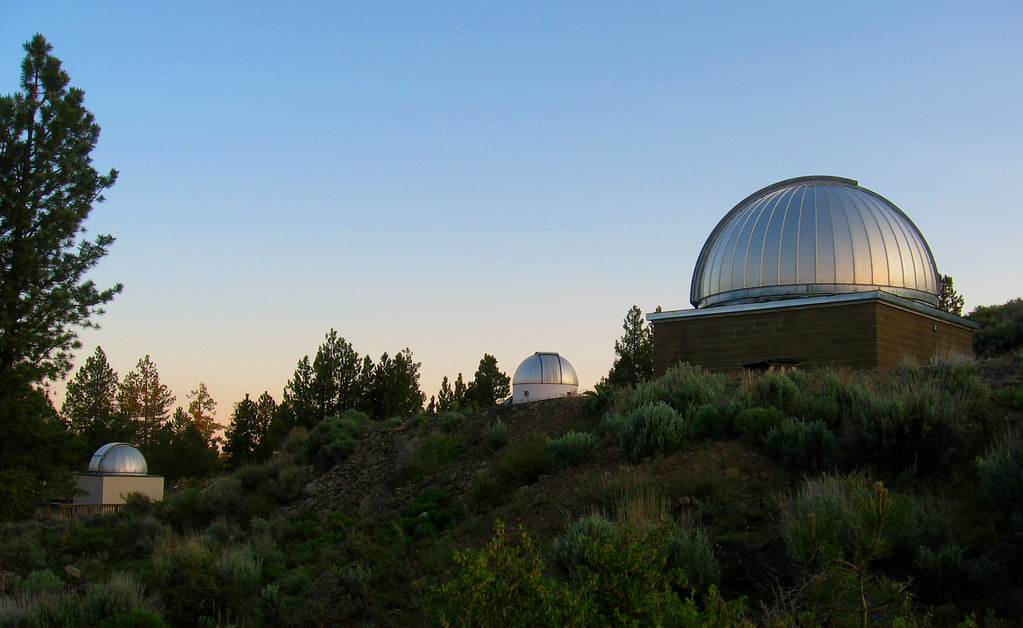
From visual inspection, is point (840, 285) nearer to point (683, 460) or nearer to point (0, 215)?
point (683, 460)

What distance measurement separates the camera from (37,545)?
51.4 feet

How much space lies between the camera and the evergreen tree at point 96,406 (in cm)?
5144

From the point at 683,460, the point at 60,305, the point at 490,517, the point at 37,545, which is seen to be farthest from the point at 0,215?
the point at 683,460

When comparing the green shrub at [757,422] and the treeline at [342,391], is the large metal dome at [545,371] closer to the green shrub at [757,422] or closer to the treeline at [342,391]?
the treeline at [342,391]

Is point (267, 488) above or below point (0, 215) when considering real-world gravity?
below

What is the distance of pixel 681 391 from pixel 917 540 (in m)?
5.19

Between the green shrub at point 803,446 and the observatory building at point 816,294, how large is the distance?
5980 mm

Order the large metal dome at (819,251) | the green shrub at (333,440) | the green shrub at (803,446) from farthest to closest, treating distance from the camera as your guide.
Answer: the green shrub at (333,440) < the large metal dome at (819,251) < the green shrub at (803,446)

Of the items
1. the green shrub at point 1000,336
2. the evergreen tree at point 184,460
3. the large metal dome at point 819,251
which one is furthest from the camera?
the evergreen tree at point 184,460

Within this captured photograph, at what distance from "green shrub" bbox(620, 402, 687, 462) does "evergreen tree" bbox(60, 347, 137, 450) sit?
48287 millimetres

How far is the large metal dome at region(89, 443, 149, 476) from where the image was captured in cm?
3566

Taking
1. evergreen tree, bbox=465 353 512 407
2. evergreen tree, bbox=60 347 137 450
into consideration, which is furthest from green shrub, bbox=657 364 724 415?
evergreen tree, bbox=60 347 137 450

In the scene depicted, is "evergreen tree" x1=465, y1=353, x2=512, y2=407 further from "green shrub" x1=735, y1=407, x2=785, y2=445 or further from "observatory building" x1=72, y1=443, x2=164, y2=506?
"green shrub" x1=735, y1=407, x2=785, y2=445

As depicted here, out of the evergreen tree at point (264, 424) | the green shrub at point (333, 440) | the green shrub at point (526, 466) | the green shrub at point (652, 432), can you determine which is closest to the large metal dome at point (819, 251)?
the green shrub at point (652, 432)
